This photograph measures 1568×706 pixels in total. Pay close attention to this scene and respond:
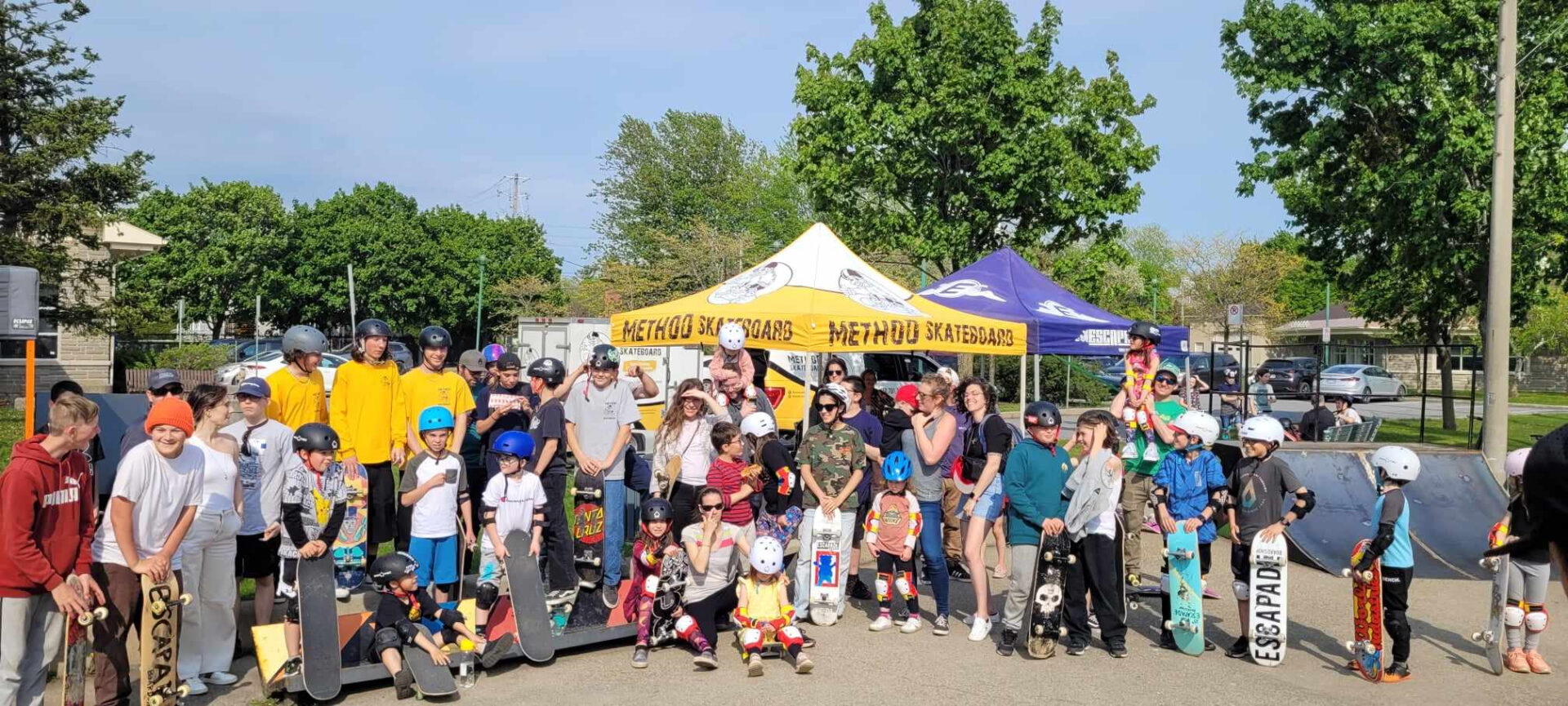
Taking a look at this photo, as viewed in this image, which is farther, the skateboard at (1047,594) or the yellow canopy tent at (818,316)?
the yellow canopy tent at (818,316)

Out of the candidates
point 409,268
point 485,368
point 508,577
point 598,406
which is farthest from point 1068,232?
point 409,268

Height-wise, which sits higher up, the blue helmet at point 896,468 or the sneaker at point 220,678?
the blue helmet at point 896,468

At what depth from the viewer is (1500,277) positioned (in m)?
13.0

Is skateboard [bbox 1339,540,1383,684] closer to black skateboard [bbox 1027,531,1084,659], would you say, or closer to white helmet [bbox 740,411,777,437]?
black skateboard [bbox 1027,531,1084,659]

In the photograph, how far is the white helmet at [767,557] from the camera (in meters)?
7.14

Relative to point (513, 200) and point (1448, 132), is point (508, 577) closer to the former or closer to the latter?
point (1448, 132)

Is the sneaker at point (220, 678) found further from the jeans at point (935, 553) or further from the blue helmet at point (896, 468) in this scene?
the jeans at point (935, 553)

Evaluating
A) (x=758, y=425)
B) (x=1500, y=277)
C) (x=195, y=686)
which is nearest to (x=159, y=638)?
(x=195, y=686)

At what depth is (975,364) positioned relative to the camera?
132 feet

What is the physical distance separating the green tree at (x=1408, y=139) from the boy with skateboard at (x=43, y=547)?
1884 cm

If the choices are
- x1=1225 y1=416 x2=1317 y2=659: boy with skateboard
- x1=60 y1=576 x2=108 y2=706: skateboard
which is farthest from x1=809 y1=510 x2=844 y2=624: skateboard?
x1=60 y1=576 x2=108 y2=706: skateboard

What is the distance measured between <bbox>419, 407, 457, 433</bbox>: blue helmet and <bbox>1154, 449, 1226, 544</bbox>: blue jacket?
195 inches

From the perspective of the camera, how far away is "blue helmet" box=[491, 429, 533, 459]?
23.8ft

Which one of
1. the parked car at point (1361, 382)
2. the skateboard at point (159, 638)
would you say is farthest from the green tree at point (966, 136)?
the skateboard at point (159, 638)
